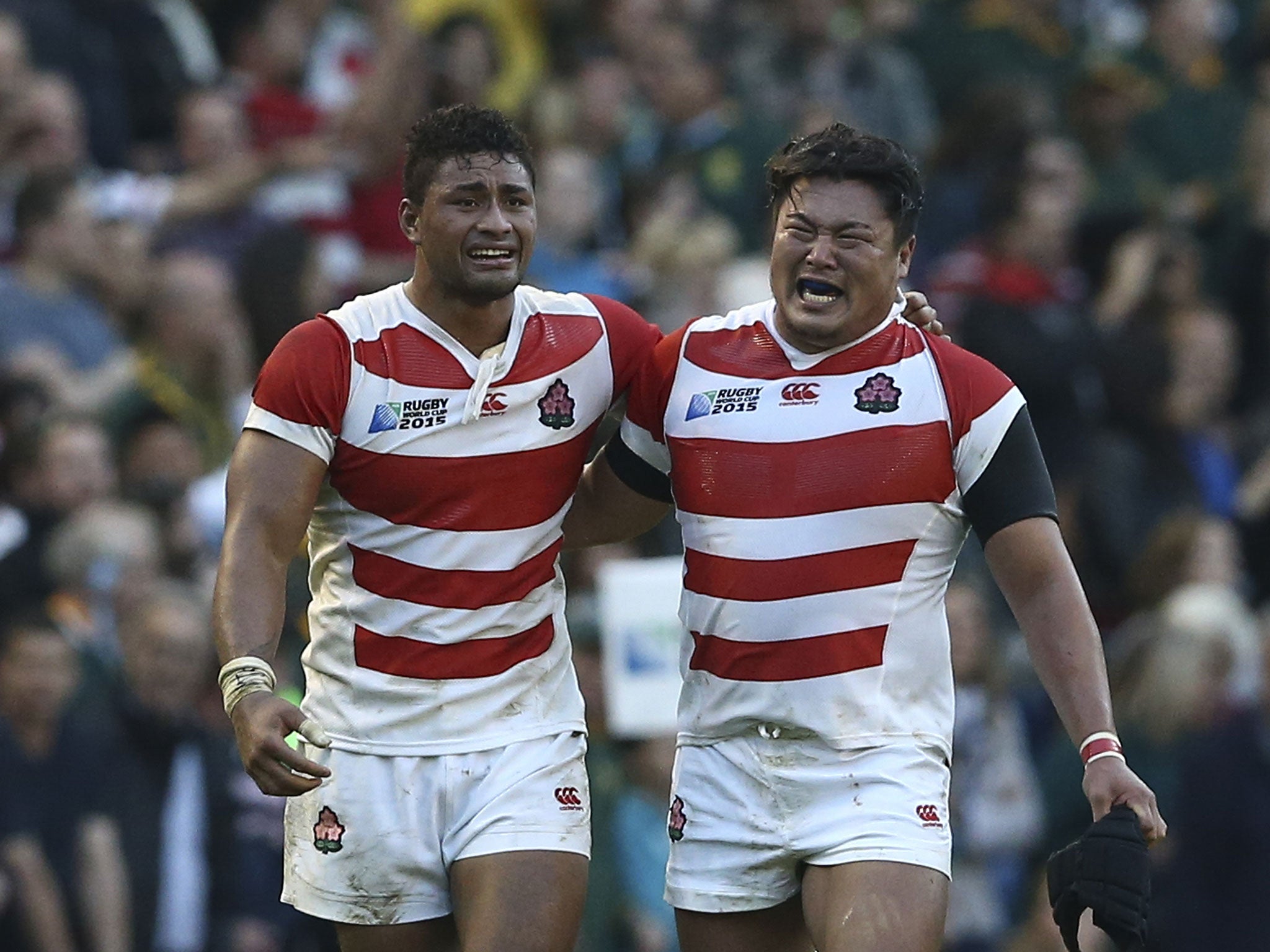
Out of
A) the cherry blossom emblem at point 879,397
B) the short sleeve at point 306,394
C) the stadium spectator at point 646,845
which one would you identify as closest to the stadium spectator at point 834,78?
the stadium spectator at point 646,845

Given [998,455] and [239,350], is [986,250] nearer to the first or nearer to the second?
[239,350]

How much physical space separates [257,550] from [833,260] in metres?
1.55

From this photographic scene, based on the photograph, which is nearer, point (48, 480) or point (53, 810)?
point (53, 810)

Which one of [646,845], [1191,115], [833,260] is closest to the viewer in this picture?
[833,260]

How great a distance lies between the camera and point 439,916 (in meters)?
5.88

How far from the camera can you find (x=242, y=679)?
5.56m

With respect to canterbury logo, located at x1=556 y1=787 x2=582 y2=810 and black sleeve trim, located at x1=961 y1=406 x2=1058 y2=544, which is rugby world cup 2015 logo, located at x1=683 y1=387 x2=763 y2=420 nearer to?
black sleeve trim, located at x1=961 y1=406 x2=1058 y2=544

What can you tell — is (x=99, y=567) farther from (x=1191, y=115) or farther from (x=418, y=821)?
(x=1191, y=115)

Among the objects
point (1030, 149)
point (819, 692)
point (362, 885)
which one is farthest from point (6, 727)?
point (1030, 149)

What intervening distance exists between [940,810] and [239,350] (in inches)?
193

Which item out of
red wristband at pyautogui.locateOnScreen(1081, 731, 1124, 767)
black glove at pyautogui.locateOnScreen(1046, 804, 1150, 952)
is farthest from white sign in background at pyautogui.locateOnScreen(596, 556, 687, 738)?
black glove at pyautogui.locateOnScreen(1046, 804, 1150, 952)

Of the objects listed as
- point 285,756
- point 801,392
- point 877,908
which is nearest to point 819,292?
point 801,392

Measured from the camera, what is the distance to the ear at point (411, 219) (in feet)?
19.9

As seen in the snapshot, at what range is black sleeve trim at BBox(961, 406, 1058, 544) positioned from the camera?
588cm
